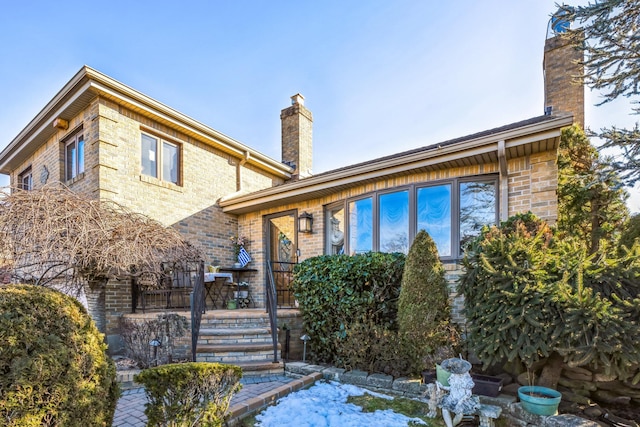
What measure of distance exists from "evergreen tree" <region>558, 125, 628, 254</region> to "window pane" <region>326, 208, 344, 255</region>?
439cm

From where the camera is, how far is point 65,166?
8469 mm

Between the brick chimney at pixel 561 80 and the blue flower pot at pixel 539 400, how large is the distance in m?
6.77

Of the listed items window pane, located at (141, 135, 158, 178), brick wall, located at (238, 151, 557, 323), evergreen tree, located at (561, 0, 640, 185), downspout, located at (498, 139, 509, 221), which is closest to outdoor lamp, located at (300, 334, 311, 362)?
brick wall, located at (238, 151, 557, 323)

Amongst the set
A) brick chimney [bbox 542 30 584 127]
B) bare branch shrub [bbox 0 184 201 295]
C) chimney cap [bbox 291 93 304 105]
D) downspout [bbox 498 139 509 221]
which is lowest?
bare branch shrub [bbox 0 184 201 295]

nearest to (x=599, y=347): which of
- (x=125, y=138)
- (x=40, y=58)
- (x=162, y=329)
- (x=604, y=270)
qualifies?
(x=604, y=270)

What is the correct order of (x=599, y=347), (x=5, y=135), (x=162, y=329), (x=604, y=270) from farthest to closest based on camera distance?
(x=5, y=135), (x=162, y=329), (x=604, y=270), (x=599, y=347)

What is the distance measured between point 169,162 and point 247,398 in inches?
243

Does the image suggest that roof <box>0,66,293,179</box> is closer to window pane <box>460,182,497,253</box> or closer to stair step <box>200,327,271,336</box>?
stair step <box>200,327,271,336</box>

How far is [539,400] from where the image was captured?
11.0 feet

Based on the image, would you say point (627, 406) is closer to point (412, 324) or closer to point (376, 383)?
point (412, 324)

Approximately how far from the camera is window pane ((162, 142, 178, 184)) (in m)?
8.22

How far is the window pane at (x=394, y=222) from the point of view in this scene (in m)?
6.46

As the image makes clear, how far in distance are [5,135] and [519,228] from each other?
44.2 feet

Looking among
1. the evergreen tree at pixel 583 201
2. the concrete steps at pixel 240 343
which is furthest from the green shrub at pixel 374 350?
the evergreen tree at pixel 583 201
